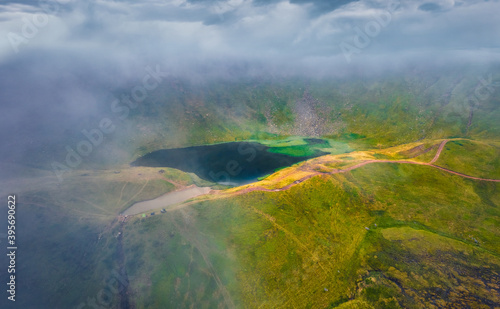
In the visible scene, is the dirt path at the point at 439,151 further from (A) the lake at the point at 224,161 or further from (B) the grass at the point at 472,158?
(A) the lake at the point at 224,161

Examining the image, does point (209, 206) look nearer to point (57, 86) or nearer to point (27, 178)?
point (27, 178)

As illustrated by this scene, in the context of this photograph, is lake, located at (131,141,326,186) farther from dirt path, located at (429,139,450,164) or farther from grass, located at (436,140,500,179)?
grass, located at (436,140,500,179)

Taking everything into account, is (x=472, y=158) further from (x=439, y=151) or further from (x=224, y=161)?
(x=224, y=161)

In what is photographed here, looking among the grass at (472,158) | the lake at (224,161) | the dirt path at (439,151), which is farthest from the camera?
the lake at (224,161)

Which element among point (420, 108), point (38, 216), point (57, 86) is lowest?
point (420, 108)

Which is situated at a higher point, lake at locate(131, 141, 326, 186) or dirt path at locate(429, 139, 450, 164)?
dirt path at locate(429, 139, 450, 164)

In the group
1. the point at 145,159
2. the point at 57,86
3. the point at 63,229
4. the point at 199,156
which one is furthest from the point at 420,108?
the point at 57,86

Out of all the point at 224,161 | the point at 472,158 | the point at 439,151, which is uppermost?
the point at 439,151

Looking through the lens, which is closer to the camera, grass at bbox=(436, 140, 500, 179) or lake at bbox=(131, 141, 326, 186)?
grass at bbox=(436, 140, 500, 179)

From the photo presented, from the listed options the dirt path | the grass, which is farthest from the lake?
the grass

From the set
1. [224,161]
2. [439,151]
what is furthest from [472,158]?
[224,161]

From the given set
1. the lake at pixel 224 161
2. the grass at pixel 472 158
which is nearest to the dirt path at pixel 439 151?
the grass at pixel 472 158
